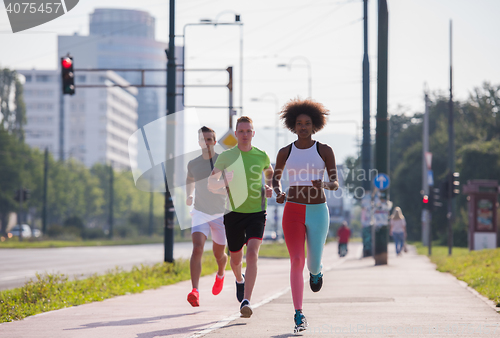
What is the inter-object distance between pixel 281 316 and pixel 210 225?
1.36 meters

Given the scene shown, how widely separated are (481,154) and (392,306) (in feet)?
136

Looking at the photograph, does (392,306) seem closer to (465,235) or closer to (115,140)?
(465,235)

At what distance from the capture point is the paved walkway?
703cm

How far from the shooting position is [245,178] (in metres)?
7.93

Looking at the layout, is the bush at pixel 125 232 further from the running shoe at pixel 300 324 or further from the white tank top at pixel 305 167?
the running shoe at pixel 300 324

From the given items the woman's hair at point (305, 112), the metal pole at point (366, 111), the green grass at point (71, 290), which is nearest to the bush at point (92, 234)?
the metal pole at point (366, 111)

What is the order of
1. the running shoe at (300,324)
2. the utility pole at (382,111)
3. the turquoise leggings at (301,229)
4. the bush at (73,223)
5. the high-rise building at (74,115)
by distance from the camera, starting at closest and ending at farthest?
the running shoe at (300,324) < the turquoise leggings at (301,229) < the utility pole at (382,111) < the bush at (73,223) < the high-rise building at (74,115)

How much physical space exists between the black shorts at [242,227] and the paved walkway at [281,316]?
0.83 m

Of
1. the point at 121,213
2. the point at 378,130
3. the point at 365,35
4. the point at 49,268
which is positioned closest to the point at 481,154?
the point at 365,35

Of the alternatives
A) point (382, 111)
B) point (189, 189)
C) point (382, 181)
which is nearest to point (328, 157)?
point (189, 189)

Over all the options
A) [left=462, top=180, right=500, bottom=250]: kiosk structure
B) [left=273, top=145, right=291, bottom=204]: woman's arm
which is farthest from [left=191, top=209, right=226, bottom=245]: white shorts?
[left=462, top=180, right=500, bottom=250]: kiosk structure

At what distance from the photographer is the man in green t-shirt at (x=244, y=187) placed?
7.90 meters

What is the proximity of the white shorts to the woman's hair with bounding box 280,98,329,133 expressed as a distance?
1637 mm

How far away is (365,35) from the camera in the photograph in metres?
24.7
